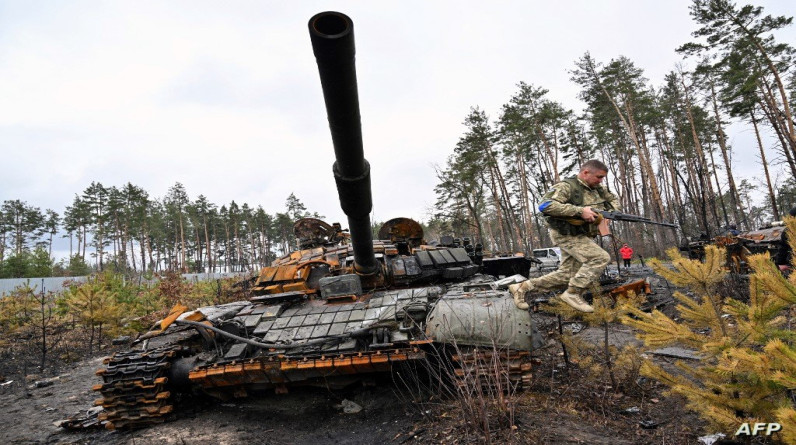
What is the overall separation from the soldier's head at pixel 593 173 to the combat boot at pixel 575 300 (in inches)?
46.2

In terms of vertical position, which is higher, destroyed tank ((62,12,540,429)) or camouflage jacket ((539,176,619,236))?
camouflage jacket ((539,176,619,236))

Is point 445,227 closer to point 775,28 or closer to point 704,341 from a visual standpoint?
point 775,28

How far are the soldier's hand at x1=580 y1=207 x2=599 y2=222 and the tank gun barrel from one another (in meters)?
2.14

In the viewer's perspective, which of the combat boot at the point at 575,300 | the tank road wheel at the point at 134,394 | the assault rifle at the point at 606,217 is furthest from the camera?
the tank road wheel at the point at 134,394

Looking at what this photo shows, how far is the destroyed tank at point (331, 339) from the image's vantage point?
13.8 feet

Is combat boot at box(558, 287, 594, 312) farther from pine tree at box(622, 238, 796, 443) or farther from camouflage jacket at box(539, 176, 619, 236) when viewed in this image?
pine tree at box(622, 238, 796, 443)

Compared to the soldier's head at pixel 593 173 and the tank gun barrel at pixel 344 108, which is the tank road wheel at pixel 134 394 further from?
the soldier's head at pixel 593 173

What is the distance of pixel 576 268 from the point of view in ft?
14.8

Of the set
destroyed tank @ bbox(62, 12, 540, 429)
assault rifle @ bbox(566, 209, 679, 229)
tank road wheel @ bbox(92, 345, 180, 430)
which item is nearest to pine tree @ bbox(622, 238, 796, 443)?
assault rifle @ bbox(566, 209, 679, 229)

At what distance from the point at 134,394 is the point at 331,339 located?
7.02ft

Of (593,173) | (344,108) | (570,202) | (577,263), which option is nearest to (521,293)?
(577,263)

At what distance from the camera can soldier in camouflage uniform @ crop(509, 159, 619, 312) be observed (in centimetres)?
423

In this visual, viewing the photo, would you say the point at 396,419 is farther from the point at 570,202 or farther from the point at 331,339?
the point at 570,202

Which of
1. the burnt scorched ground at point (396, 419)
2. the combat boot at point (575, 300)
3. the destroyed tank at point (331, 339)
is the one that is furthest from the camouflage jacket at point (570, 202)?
the burnt scorched ground at point (396, 419)
